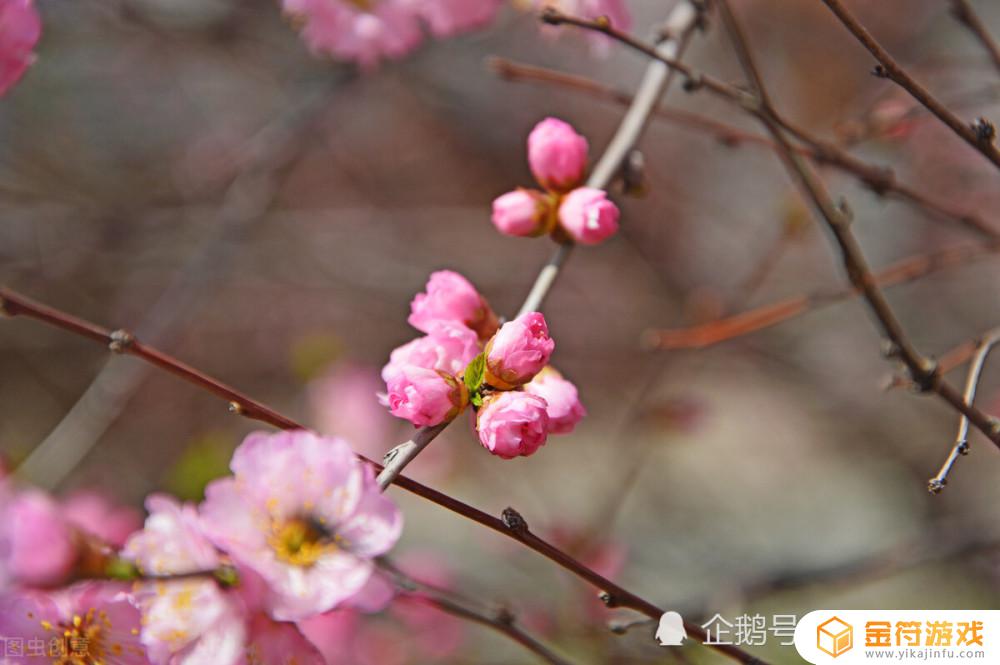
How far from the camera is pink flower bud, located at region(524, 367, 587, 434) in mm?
928

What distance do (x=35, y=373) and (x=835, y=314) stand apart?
2739mm

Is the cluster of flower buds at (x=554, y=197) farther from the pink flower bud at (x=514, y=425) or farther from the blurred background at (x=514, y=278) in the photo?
the blurred background at (x=514, y=278)

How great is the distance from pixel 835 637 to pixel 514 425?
1.83ft

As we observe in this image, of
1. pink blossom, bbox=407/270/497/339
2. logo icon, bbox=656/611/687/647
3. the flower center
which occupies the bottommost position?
the flower center

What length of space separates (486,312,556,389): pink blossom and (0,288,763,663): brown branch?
13cm

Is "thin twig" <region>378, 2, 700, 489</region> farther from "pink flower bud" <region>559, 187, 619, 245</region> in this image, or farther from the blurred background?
the blurred background

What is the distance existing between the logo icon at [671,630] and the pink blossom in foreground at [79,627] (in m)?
0.56

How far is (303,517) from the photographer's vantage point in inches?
38.5

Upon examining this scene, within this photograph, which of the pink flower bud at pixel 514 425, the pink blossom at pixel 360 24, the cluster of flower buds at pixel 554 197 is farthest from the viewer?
the pink blossom at pixel 360 24

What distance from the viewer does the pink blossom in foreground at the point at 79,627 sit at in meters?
0.93

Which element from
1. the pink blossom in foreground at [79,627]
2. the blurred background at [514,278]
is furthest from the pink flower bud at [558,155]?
the blurred background at [514,278]

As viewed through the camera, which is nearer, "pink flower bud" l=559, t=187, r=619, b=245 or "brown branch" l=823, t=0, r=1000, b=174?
"brown branch" l=823, t=0, r=1000, b=174

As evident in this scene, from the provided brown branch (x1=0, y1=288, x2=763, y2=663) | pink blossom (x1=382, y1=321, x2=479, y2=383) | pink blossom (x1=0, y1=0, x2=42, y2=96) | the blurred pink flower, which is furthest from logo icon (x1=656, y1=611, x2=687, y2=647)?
the blurred pink flower

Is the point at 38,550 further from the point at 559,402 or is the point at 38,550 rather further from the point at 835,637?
the point at 835,637
